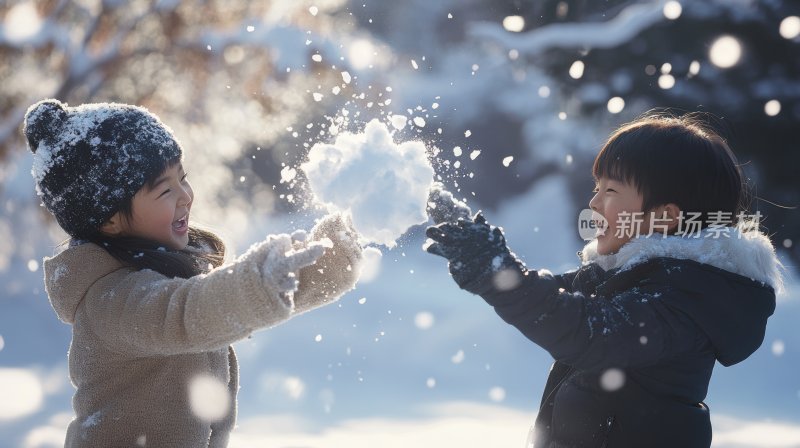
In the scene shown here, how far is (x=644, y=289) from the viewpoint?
2.39 m

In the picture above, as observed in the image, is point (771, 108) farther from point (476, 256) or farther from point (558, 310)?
point (476, 256)

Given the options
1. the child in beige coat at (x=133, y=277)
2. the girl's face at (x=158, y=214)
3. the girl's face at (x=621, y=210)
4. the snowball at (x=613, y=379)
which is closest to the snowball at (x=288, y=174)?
the child in beige coat at (x=133, y=277)

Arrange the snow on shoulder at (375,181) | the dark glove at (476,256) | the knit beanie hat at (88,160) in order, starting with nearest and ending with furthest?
the dark glove at (476,256) < the snow on shoulder at (375,181) < the knit beanie hat at (88,160)

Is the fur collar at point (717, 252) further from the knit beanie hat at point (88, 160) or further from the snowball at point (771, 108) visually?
the snowball at point (771, 108)

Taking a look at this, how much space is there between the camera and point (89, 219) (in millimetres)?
2449

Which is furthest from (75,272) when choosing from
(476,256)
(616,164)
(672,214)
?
(672,214)

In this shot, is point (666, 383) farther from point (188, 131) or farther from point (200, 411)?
point (188, 131)

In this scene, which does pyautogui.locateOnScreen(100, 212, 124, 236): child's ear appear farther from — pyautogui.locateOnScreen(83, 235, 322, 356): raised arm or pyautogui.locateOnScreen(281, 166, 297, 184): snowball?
pyautogui.locateOnScreen(281, 166, 297, 184): snowball

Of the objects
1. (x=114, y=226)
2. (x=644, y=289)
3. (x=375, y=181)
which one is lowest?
→ (x=114, y=226)

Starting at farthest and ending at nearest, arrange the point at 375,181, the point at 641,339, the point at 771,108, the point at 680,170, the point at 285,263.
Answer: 1. the point at 771,108
2. the point at 680,170
3. the point at 375,181
4. the point at 641,339
5. the point at 285,263

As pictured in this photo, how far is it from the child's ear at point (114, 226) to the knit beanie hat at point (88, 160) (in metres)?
0.04

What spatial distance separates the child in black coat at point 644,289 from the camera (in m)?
2.14

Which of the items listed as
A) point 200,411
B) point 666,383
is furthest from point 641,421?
point 200,411

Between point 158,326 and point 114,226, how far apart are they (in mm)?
633
